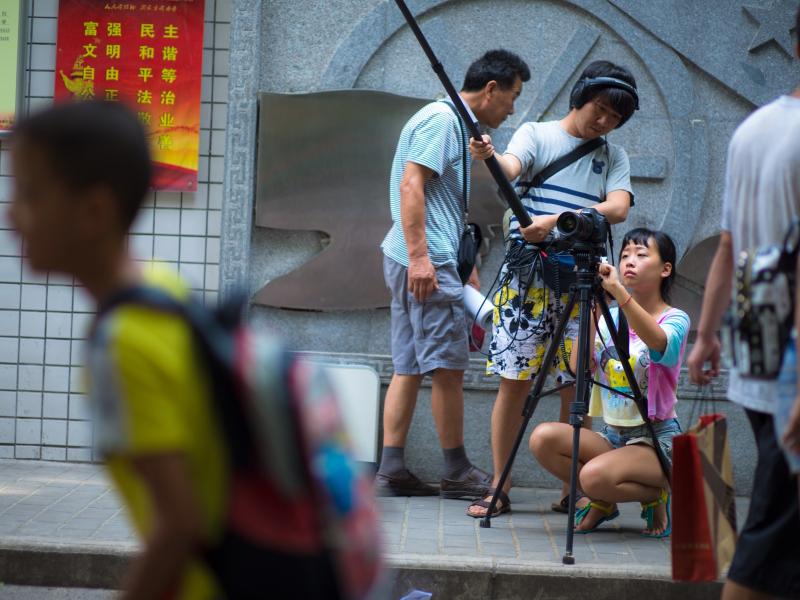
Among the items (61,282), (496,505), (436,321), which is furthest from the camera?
(61,282)

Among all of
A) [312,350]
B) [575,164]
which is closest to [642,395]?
[575,164]

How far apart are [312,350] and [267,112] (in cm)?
127

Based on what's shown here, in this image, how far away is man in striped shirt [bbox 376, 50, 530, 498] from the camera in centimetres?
530

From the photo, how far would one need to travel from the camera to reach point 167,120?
6.20m

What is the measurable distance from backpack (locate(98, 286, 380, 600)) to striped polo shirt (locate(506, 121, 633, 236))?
356 centimetres

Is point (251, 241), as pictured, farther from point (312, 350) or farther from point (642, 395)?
point (642, 395)

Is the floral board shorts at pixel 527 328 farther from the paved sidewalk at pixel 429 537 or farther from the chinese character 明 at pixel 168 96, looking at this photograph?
the chinese character 明 at pixel 168 96

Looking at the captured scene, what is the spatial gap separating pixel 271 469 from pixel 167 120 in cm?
479

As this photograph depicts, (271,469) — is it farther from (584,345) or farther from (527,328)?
(527,328)

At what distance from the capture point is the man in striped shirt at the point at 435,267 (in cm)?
530

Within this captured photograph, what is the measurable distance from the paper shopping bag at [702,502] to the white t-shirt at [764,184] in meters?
0.38

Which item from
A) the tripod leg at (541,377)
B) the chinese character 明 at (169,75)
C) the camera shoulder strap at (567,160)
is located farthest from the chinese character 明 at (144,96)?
the tripod leg at (541,377)

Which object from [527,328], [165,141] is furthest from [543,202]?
[165,141]

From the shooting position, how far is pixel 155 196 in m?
6.27
